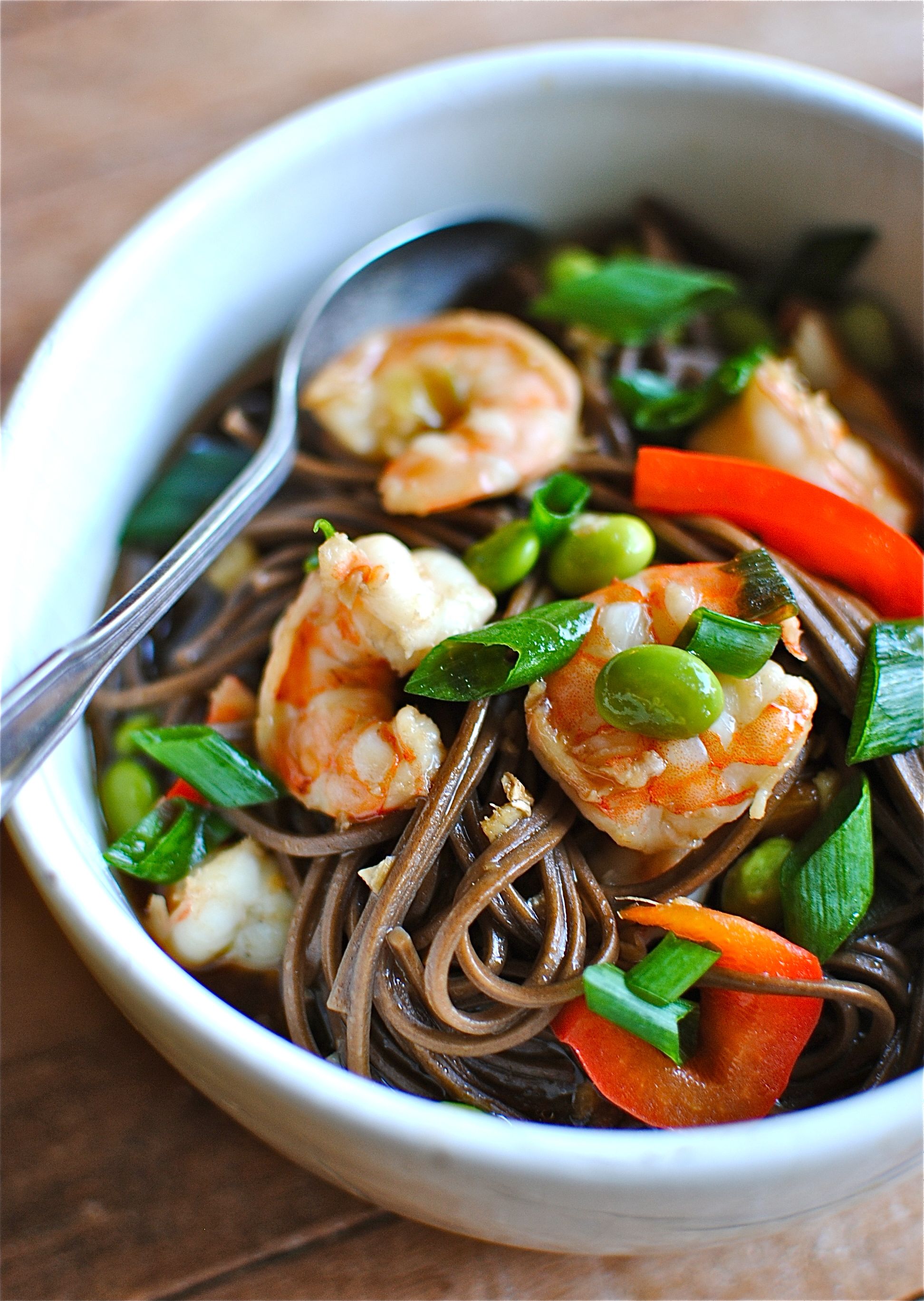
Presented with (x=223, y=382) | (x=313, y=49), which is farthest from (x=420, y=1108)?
(x=313, y=49)

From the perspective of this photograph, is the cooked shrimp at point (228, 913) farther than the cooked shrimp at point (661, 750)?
Yes

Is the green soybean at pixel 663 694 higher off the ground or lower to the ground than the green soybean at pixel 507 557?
lower

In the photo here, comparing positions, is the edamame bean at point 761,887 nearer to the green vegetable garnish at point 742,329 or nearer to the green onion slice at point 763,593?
the green onion slice at point 763,593

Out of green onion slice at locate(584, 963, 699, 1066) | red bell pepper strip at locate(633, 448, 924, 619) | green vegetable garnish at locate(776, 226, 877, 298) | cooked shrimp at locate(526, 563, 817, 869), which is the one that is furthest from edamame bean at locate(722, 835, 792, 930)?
green vegetable garnish at locate(776, 226, 877, 298)

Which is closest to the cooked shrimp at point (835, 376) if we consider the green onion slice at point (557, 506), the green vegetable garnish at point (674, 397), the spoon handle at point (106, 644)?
the green vegetable garnish at point (674, 397)

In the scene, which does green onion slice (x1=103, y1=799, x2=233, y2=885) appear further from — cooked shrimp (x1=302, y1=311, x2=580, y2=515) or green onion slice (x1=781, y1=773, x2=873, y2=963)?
green onion slice (x1=781, y1=773, x2=873, y2=963)

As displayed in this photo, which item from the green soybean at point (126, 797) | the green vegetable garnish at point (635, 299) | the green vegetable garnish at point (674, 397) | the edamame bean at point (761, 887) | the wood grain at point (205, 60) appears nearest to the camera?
the edamame bean at point (761, 887)

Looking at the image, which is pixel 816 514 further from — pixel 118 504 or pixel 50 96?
pixel 50 96

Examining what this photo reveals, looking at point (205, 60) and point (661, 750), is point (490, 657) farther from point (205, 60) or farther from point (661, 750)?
point (205, 60)
